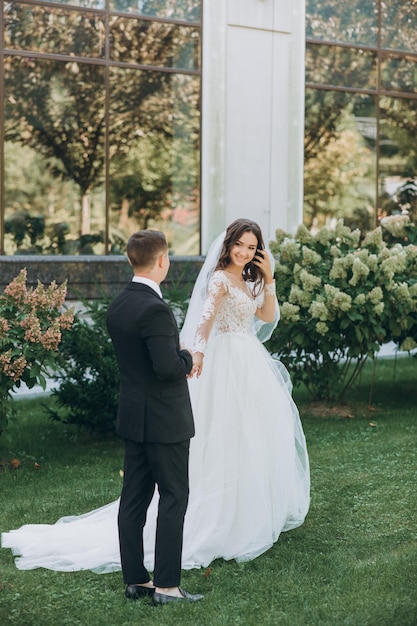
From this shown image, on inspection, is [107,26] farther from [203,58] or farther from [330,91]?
[330,91]

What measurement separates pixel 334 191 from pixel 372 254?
6.98 meters

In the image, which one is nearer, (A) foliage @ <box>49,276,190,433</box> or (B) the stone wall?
(A) foliage @ <box>49,276,190,433</box>

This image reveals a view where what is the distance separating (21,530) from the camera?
5.84 metres

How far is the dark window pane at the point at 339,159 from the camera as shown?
15.7 meters

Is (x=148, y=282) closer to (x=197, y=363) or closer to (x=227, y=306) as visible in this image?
(x=197, y=363)

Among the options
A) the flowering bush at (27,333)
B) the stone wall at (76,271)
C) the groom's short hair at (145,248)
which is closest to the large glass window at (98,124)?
the stone wall at (76,271)

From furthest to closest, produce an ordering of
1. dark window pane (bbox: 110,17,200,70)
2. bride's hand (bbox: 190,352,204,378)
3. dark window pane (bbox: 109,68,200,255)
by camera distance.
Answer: dark window pane (bbox: 109,68,200,255) → dark window pane (bbox: 110,17,200,70) → bride's hand (bbox: 190,352,204,378)

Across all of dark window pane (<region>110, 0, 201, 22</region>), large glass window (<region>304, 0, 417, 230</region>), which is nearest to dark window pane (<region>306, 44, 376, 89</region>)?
large glass window (<region>304, 0, 417, 230</region>)

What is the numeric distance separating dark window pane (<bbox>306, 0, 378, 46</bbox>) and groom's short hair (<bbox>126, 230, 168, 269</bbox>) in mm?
11886

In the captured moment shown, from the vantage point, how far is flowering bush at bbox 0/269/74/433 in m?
7.05

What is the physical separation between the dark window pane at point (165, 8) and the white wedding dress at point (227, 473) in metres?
9.27

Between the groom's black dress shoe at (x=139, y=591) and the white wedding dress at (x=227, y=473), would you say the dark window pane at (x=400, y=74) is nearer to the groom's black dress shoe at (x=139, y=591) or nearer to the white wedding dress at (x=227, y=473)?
the white wedding dress at (x=227, y=473)

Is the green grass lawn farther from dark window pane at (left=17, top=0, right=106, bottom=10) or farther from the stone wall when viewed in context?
dark window pane at (left=17, top=0, right=106, bottom=10)

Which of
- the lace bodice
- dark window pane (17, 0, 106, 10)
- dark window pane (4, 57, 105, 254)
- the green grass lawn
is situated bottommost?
the green grass lawn
